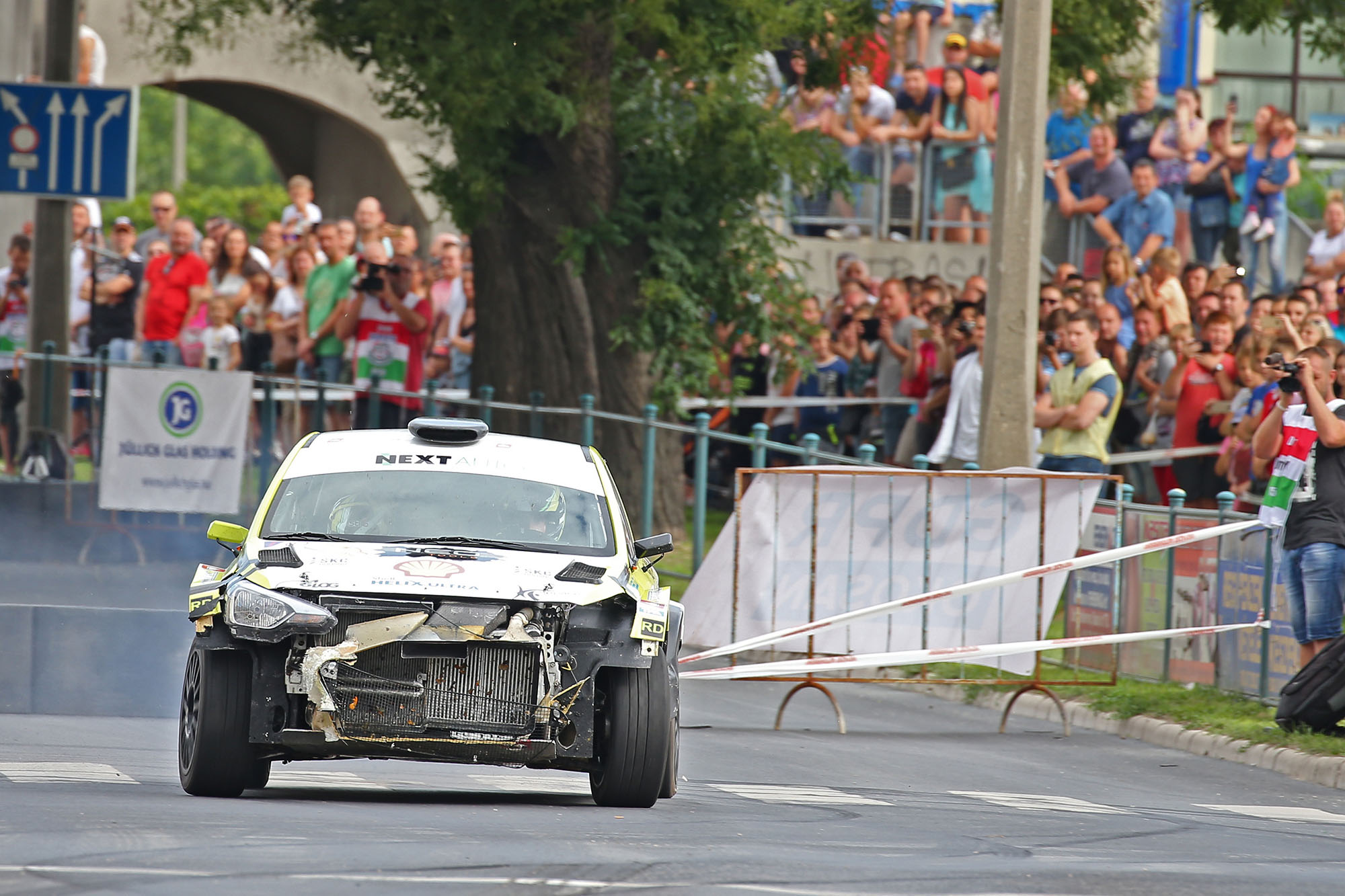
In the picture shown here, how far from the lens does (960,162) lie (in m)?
25.1

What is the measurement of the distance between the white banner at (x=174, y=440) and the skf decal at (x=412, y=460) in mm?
8317

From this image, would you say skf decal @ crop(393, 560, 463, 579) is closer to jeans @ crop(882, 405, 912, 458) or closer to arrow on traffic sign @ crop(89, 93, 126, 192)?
arrow on traffic sign @ crop(89, 93, 126, 192)

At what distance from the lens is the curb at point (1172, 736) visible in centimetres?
1205

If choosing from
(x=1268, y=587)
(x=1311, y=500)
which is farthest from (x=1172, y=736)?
(x=1311, y=500)

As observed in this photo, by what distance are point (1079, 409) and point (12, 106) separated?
8.15m

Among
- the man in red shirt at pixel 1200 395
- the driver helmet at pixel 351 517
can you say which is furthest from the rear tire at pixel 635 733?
the man in red shirt at pixel 1200 395

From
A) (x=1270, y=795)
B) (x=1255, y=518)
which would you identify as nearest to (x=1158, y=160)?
(x=1255, y=518)

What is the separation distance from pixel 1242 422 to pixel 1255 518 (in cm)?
290

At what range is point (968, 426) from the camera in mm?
18938

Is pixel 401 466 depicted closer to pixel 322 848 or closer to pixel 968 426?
pixel 322 848

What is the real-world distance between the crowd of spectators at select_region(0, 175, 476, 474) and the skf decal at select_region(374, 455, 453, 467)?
9.69 m

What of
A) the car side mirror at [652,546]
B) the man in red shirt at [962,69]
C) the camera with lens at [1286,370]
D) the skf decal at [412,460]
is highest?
the man in red shirt at [962,69]

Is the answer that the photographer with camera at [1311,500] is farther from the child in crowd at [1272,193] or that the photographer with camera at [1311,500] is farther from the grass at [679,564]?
the child in crowd at [1272,193]

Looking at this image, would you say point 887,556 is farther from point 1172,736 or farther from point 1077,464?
point 1077,464
